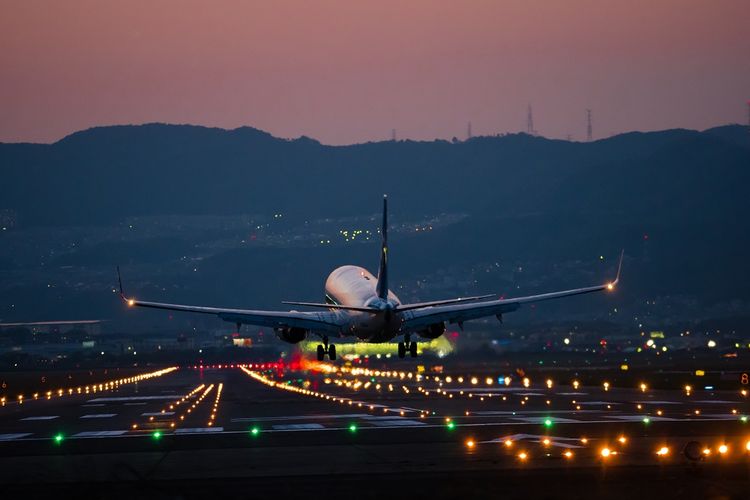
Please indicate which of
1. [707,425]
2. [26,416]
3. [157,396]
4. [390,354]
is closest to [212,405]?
[26,416]

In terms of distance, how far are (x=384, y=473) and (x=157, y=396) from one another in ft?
201

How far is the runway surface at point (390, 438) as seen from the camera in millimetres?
37188

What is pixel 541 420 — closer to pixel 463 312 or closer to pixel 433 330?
pixel 433 330

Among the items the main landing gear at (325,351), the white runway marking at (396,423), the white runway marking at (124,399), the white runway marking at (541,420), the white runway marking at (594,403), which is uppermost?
the main landing gear at (325,351)

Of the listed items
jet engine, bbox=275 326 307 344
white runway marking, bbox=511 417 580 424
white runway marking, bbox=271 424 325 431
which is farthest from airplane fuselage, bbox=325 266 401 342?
white runway marking, bbox=271 424 325 431

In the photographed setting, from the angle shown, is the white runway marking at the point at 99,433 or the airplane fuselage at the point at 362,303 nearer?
the white runway marking at the point at 99,433

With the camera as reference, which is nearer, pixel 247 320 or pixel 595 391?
pixel 247 320

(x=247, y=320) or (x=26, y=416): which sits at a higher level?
(x=247, y=320)

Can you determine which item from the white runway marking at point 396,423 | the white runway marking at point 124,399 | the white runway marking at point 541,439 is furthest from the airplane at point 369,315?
the white runway marking at point 541,439

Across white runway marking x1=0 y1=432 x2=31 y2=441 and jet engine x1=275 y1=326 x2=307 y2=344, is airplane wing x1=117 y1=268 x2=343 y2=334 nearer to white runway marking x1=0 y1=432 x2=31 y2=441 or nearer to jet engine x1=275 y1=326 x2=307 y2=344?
jet engine x1=275 y1=326 x2=307 y2=344

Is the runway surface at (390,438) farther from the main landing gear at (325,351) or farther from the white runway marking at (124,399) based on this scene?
the main landing gear at (325,351)

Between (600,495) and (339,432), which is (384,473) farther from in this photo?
(339,432)

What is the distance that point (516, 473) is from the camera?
36.3 meters

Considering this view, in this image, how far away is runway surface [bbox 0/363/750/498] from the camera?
3719 cm
